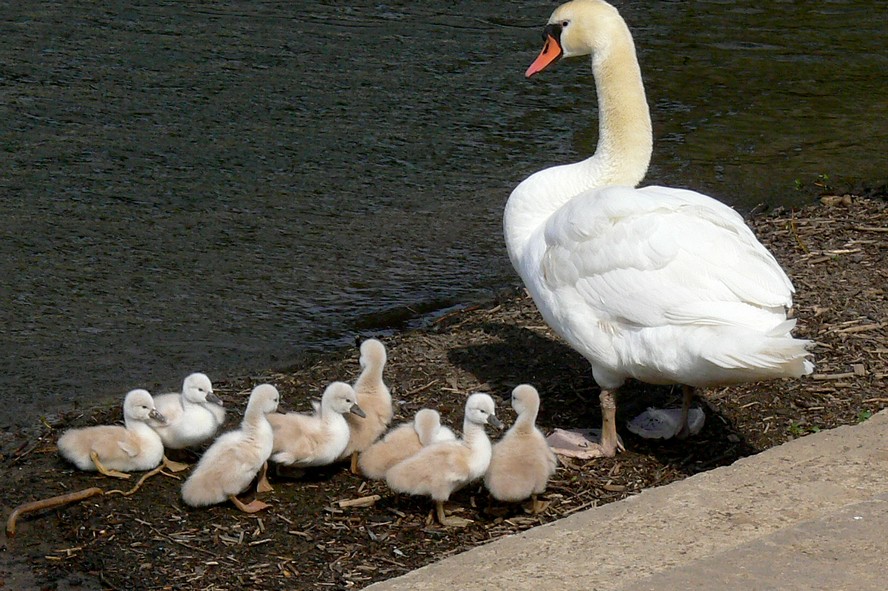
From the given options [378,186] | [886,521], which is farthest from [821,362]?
[378,186]

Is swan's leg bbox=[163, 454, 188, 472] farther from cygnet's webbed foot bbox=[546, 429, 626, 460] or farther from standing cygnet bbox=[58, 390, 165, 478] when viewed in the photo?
cygnet's webbed foot bbox=[546, 429, 626, 460]

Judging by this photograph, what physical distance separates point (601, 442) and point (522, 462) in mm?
795

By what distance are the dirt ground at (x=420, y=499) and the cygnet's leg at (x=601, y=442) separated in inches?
2.1

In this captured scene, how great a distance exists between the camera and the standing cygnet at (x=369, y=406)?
18.4 feet

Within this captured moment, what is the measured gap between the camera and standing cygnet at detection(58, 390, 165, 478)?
17.6 feet

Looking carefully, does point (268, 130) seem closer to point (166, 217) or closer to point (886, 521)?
point (166, 217)

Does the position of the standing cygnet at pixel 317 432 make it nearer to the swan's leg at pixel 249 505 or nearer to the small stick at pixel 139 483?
the swan's leg at pixel 249 505

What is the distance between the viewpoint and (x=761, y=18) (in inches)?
587

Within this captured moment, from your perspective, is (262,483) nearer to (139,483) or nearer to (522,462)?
(139,483)

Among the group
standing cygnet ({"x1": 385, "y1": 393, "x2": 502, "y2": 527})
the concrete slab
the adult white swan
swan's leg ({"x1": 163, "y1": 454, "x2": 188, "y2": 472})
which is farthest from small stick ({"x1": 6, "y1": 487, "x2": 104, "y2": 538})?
the adult white swan

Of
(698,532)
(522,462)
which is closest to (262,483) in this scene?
(522,462)

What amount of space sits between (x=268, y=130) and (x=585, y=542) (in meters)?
7.33

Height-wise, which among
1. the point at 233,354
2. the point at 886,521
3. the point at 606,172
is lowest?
the point at 233,354

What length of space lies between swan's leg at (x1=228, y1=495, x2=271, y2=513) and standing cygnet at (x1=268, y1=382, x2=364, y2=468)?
0.20 metres
